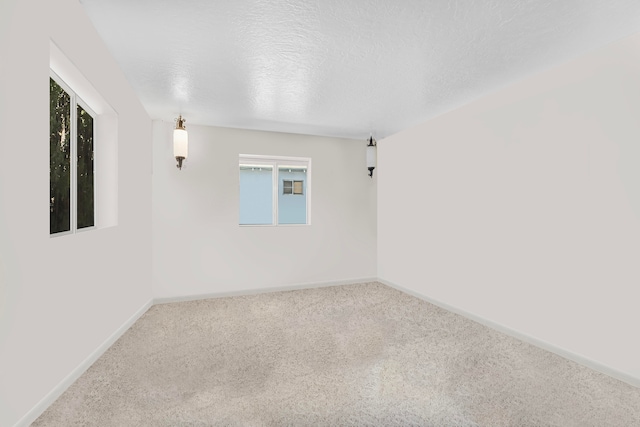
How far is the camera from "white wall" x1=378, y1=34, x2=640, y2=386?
2.07 m

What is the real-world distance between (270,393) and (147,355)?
45.2 inches

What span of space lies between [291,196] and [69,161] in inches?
128

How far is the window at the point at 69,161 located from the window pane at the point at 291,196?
2.77 meters

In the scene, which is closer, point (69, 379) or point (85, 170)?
point (69, 379)

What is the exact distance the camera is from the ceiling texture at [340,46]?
68.4 inches

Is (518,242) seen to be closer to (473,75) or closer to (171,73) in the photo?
(473,75)

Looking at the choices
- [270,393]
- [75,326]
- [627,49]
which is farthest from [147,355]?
[627,49]

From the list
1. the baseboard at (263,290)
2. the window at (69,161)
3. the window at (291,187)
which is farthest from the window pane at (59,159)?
the window at (291,187)

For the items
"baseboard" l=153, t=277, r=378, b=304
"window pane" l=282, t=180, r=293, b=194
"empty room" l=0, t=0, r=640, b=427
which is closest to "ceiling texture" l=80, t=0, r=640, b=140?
"empty room" l=0, t=0, r=640, b=427

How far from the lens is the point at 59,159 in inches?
78.9

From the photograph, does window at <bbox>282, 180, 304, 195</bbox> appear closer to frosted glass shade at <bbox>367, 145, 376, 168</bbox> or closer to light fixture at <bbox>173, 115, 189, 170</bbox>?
frosted glass shade at <bbox>367, 145, 376, 168</bbox>

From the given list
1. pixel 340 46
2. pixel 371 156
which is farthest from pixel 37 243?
pixel 371 156

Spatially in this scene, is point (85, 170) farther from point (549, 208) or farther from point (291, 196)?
point (549, 208)

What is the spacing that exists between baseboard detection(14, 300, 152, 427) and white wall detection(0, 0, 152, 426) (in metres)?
0.02
